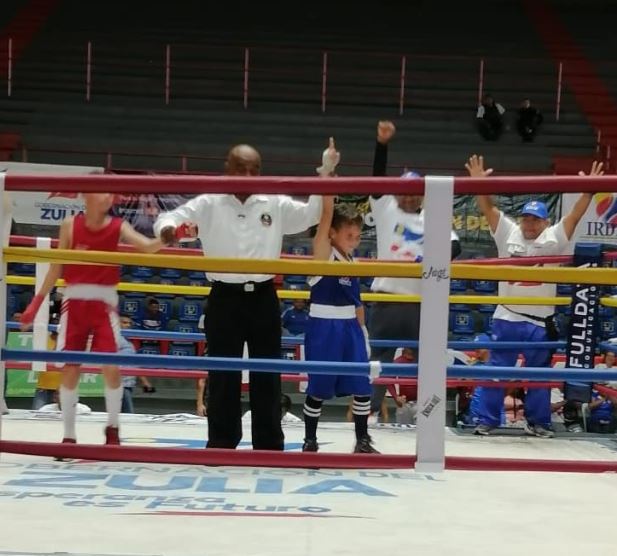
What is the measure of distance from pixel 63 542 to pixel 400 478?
4.31 feet

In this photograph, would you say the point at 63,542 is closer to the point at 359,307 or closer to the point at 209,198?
the point at 209,198

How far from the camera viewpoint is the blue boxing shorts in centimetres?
349

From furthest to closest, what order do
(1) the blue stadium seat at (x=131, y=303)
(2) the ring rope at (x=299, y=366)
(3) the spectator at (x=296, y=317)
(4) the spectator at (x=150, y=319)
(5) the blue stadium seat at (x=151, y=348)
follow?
1. (5) the blue stadium seat at (x=151, y=348)
2. (1) the blue stadium seat at (x=131, y=303)
3. (4) the spectator at (x=150, y=319)
4. (3) the spectator at (x=296, y=317)
5. (2) the ring rope at (x=299, y=366)

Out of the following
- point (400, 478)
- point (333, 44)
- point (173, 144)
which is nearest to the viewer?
point (400, 478)

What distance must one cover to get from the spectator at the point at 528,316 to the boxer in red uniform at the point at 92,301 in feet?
6.35

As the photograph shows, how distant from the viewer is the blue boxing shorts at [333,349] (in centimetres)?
349

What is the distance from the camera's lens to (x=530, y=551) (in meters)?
2.14

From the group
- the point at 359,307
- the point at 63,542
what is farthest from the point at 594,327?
the point at 63,542

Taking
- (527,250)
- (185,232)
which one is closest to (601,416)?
(527,250)

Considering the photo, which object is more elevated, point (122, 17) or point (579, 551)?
point (122, 17)

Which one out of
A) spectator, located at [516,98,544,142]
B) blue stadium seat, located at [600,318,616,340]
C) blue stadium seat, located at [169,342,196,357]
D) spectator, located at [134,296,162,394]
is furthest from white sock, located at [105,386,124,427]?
spectator, located at [516,98,544,142]

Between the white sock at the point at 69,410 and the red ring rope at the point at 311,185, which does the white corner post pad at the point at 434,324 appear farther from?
the white sock at the point at 69,410

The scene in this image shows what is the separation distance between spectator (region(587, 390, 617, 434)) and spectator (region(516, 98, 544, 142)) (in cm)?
712

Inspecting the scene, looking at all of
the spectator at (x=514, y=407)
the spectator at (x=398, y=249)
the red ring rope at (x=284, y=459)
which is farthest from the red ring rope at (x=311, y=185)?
the spectator at (x=514, y=407)
